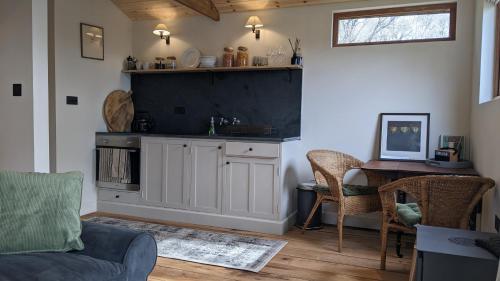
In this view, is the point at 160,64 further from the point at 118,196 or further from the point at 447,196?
the point at 447,196

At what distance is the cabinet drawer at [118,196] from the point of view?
4805 millimetres

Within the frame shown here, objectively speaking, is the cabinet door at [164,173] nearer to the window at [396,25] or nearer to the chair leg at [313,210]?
the chair leg at [313,210]

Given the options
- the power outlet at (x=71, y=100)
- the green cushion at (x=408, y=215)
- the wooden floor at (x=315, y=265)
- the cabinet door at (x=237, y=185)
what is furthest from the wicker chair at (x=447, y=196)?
the power outlet at (x=71, y=100)

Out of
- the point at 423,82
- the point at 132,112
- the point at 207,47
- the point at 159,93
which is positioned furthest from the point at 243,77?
the point at 423,82

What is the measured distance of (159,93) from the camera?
5.29 metres

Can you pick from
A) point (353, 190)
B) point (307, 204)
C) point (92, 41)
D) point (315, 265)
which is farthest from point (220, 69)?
point (315, 265)

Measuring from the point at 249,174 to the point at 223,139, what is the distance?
464 mm

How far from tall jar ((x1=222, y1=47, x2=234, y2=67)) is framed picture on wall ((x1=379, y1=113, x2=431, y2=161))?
1.80 metres

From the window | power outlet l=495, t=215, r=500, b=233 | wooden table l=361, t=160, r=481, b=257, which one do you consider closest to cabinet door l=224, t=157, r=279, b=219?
wooden table l=361, t=160, r=481, b=257

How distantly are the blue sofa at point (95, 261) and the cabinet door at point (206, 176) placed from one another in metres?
2.23

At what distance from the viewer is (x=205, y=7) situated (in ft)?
15.1

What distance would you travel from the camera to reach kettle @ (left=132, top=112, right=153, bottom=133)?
5.23m

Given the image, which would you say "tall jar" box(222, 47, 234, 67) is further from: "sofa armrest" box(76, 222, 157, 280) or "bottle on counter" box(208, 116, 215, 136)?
"sofa armrest" box(76, 222, 157, 280)

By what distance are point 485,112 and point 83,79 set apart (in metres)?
4.10
